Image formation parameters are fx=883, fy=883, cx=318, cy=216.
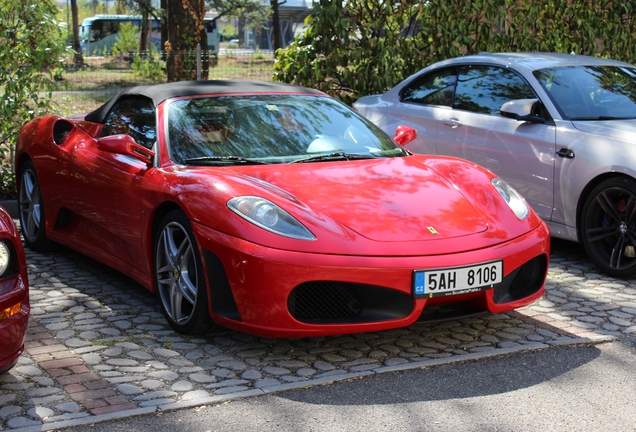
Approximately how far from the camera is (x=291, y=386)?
3.96 metres

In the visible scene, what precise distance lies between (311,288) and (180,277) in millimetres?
858

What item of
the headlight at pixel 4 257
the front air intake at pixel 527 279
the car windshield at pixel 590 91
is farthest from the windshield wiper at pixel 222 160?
the car windshield at pixel 590 91

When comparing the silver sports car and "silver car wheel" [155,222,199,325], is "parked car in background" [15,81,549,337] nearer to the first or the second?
"silver car wheel" [155,222,199,325]

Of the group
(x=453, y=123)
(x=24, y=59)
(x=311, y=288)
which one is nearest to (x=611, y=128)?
(x=453, y=123)

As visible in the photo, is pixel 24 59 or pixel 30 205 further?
pixel 24 59

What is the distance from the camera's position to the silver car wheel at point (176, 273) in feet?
15.1

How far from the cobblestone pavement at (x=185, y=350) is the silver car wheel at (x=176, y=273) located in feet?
0.51

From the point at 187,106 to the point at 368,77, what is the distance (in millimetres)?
5268

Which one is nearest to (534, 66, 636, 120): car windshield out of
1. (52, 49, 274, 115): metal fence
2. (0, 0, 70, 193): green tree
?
(0, 0, 70, 193): green tree

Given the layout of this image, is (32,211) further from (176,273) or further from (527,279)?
(527,279)

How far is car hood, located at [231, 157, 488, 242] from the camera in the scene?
4340mm

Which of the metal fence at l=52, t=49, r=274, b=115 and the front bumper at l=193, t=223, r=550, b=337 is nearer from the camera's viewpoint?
the front bumper at l=193, t=223, r=550, b=337

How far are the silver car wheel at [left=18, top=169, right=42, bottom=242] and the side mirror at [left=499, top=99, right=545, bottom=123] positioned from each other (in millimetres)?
3611

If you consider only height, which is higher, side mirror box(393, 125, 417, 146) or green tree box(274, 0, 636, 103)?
green tree box(274, 0, 636, 103)
